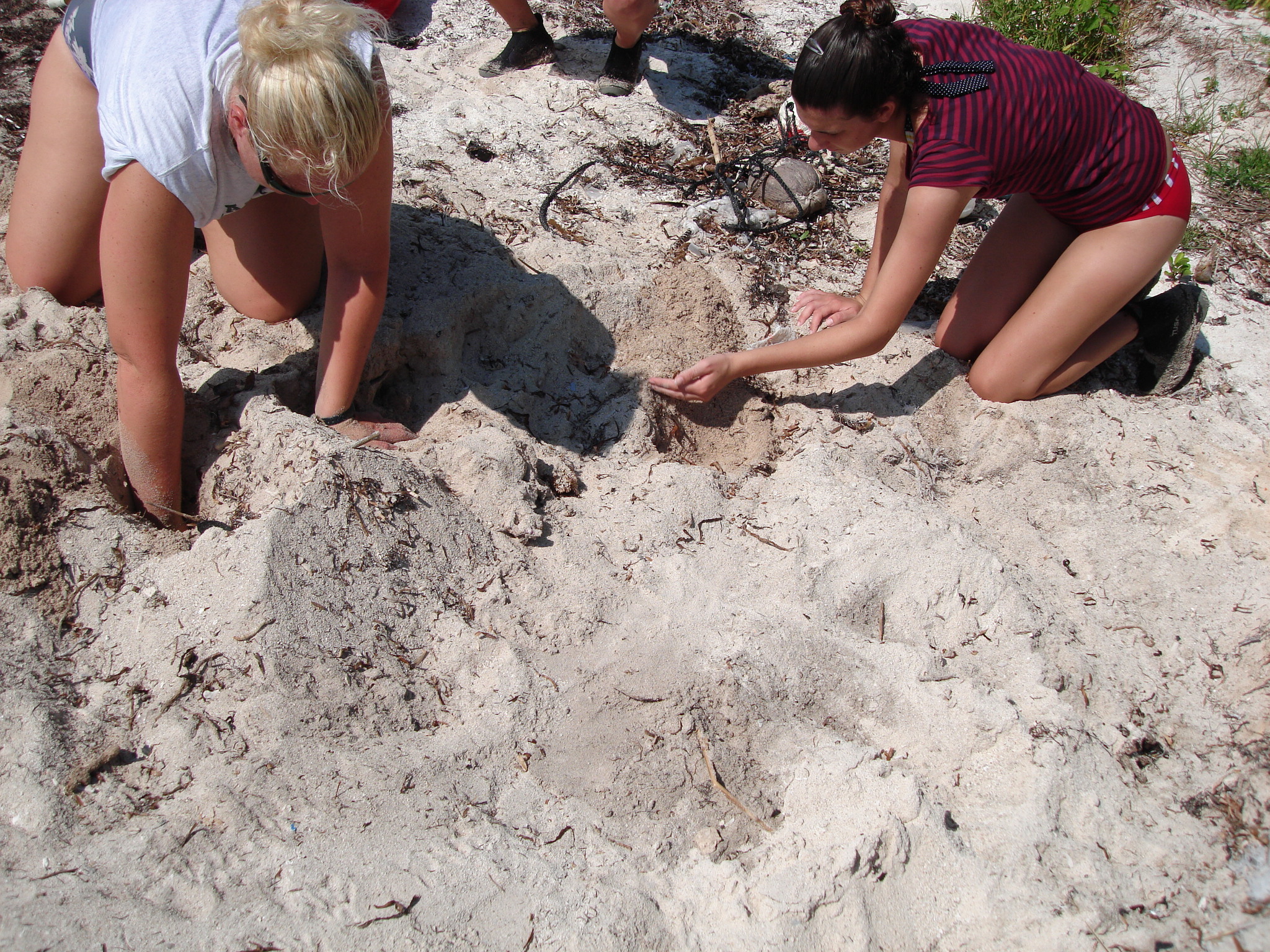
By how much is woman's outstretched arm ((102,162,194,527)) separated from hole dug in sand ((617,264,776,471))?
1.30 meters

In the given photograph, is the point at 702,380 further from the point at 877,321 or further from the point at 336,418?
the point at 336,418

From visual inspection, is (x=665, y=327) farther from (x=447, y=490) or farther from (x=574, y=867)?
(x=574, y=867)

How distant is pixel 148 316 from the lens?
1.76 m

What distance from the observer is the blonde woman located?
5.22 ft

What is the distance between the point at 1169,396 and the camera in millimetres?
2600

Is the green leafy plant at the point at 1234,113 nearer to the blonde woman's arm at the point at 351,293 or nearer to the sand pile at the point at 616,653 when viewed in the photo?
the sand pile at the point at 616,653

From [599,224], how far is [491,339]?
785mm

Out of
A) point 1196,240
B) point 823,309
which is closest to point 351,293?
point 823,309

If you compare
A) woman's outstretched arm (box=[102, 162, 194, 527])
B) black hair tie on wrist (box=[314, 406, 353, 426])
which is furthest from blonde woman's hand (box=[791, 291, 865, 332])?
woman's outstretched arm (box=[102, 162, 194, 527])

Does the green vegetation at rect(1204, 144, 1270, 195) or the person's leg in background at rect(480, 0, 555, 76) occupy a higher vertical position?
the green vegetation at rect(1204, 144, 1270, 195)

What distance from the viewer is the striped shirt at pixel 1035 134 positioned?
206 cm

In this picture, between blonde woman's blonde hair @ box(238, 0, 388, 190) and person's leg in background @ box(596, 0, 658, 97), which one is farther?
person's leg in background @ box(596, 0, 658, 97)

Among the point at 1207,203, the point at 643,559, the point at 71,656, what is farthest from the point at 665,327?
the point at 1207,203

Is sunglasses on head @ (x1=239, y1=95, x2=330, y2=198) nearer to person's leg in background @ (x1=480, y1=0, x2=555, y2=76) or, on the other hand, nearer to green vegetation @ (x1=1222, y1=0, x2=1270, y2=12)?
person's leg in background @ (x1=480, y1=0, x2=555, y2=76)
